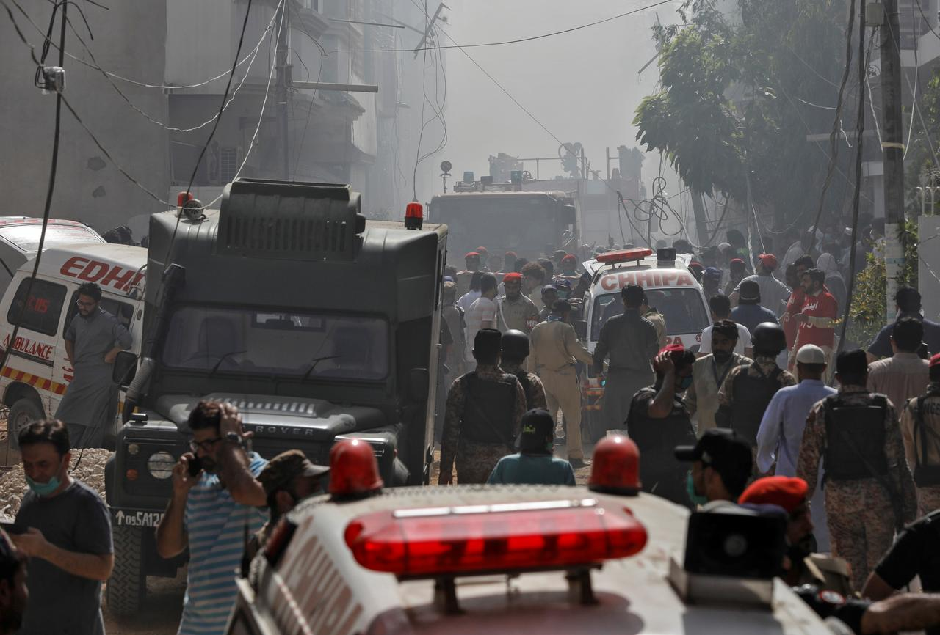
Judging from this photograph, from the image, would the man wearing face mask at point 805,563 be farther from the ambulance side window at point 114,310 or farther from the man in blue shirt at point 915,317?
the ambulance side window at point 114,310

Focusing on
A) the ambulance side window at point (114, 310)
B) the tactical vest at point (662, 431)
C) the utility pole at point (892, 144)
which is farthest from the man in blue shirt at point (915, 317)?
the ambulance side window at point (114, 310)

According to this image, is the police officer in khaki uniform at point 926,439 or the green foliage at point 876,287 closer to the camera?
the police officer in khaki uniform at point 926,439

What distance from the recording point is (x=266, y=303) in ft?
29.2

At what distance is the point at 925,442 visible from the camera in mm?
7543

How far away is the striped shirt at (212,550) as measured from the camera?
524 cm

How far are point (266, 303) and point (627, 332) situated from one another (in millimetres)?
5366

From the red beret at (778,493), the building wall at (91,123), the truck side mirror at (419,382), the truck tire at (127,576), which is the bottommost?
the truck tire at (127,576)

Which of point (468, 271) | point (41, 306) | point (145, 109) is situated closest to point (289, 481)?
point (41, 306)

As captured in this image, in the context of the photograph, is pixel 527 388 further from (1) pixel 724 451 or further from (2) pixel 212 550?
(1) pixel 724 451

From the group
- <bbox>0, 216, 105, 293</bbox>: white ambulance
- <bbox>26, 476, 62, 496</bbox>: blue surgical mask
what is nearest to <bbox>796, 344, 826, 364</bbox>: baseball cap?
<bbox>26, 476, 62, 496</bbox>: blue surgical mask

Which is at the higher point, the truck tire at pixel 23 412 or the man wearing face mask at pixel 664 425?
the man wearing face mask at pixel 664 425

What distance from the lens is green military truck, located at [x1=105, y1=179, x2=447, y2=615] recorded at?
874 cm

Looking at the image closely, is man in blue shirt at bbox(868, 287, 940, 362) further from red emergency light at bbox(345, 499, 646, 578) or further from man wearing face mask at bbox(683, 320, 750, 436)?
red emergency light at bbox(345, 499, 646, 578)

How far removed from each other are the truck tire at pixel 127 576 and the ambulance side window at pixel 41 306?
615cm
